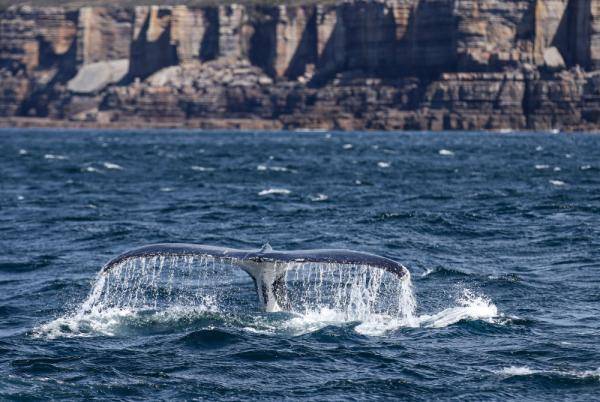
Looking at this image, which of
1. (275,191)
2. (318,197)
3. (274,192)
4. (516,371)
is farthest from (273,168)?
(516,371)

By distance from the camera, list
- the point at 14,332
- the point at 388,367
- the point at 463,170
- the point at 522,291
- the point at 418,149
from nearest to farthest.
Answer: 1. the point at 388,367
2. the point at 14,332
3. the point at 522,291
4. the point at 463,170
5. the point at 418,149

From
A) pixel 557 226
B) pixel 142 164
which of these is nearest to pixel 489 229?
pixel 557 226

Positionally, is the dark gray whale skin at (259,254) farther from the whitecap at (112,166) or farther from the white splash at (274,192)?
the whitecap at (112,166)

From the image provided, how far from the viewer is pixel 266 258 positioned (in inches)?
806

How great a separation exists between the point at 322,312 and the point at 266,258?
4115 millimetres

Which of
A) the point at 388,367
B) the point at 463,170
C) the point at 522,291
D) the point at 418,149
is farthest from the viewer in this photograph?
the point at 418,149

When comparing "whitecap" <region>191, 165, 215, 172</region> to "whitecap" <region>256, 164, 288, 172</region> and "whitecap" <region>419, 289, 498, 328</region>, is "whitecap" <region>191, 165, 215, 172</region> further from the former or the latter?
"whitecap" <region>419, 289, 498, 328</region>

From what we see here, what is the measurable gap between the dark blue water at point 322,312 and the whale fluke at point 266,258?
49.2 inches

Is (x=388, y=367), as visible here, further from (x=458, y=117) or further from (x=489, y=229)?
(x=458, y=117)

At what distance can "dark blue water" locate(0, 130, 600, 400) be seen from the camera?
1939 centimetres

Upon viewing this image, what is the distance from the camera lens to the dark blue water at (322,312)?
763 inches

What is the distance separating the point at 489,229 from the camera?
39188mm

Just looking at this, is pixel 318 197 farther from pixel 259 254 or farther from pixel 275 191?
pixel 259 254

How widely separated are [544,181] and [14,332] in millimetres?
42877
